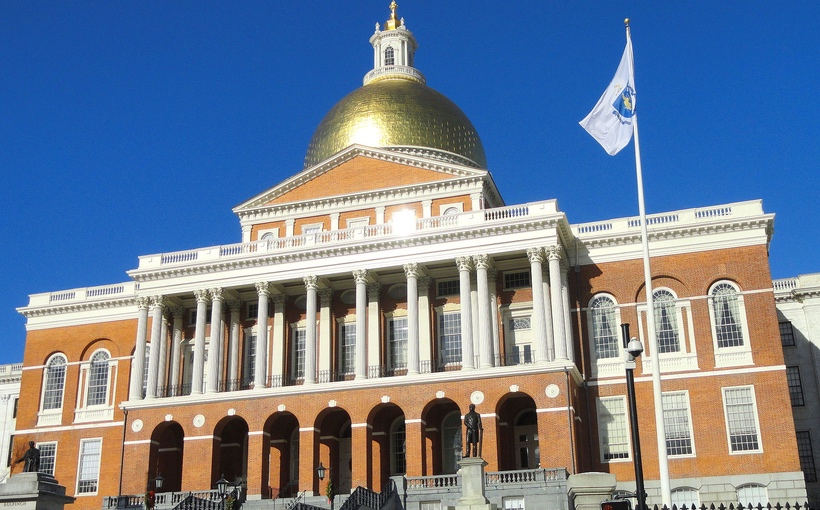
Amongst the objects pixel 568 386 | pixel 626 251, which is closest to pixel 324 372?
pixel 568 386

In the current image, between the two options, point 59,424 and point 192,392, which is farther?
Result: point 59,424

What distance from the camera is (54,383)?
55969mm

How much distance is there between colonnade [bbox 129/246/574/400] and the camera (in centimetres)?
4519

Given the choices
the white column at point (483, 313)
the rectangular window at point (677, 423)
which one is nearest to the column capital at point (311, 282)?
the white column at point (483, 313)

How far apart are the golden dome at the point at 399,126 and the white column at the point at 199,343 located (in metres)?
12.1

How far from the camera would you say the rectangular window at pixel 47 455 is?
53688 millimetres

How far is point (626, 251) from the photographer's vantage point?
4819cm

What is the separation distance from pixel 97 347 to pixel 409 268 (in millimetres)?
21293

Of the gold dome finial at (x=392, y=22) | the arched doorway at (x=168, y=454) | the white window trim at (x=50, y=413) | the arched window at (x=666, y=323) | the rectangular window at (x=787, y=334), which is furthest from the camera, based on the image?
the gold dome finial at (x=392, y=22)

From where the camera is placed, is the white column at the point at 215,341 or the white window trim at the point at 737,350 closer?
the white window trim at the point at 737,350

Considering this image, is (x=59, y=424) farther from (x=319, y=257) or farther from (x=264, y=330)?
(x=319, y=257)

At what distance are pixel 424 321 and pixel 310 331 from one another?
5.92m

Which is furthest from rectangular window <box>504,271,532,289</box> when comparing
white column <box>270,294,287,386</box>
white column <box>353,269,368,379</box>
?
white column <box>270,294,287,386</box>

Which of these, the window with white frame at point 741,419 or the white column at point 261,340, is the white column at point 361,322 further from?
the window with white frame at point 741,419
